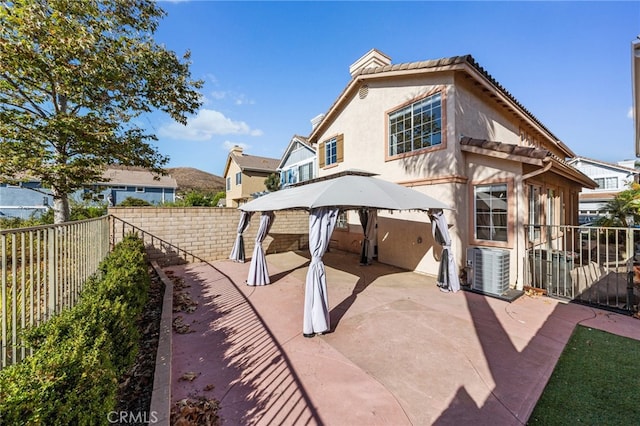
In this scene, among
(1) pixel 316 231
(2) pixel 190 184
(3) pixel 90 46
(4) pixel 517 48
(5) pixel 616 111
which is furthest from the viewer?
(2) pixel 190 184

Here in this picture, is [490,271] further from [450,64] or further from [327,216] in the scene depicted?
[450,64]

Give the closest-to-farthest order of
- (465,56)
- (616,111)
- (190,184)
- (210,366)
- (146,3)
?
(210,366) → (465,56) → (146,3) → (616,111) → (190,184)

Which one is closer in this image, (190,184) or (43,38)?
(43,38)

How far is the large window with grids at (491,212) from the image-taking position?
7.75 metres

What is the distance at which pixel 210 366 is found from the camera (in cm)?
399

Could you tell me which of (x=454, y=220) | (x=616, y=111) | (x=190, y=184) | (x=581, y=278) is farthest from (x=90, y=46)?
(x=190, y=184)

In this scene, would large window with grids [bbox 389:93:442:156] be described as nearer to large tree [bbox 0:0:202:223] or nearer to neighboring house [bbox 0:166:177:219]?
large tree [bbox 0:0:202:223]

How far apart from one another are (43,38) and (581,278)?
56.9ft

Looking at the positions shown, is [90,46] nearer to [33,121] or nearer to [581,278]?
[33,121]

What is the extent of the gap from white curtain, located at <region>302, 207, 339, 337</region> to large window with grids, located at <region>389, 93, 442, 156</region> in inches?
219

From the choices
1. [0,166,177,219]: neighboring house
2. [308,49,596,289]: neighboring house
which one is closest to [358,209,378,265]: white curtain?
[308,49,596,289]: neighboring house

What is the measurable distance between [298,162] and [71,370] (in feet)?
62.2

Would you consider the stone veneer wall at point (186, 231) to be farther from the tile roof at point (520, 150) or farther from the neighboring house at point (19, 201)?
the neighboring house at point (19, 201)

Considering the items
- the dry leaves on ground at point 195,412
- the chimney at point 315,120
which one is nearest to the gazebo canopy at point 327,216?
the dry leaves on ground at point 195,412
